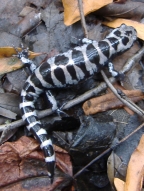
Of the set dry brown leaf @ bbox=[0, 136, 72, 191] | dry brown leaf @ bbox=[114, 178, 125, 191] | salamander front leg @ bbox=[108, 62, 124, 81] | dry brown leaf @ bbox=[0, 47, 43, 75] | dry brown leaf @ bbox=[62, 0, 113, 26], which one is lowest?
dry brown leaf @ bbox=[114, 178, 125, 191]

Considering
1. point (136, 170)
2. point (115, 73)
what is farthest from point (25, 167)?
point (115, 73)

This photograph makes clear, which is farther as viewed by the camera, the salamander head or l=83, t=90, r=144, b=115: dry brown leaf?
the salamander head

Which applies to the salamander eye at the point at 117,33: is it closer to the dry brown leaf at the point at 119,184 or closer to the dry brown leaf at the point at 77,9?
the dry brown leaf at the point at 77,9

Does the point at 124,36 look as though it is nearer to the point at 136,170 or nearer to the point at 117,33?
the point at 117,33

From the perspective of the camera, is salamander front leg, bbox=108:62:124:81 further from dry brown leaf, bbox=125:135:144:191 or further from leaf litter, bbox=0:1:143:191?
leaf litter, bbox=0:1:143:191

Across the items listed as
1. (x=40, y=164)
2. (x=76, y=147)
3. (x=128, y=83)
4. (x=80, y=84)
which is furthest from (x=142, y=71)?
(x=40, y=164)

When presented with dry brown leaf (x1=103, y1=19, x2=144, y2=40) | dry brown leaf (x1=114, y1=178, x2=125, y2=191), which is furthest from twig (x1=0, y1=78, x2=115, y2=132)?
dry brown leaf (x1=114, y1=178, x2=125, y2=191)

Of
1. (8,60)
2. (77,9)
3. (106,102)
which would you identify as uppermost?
(77,9)
